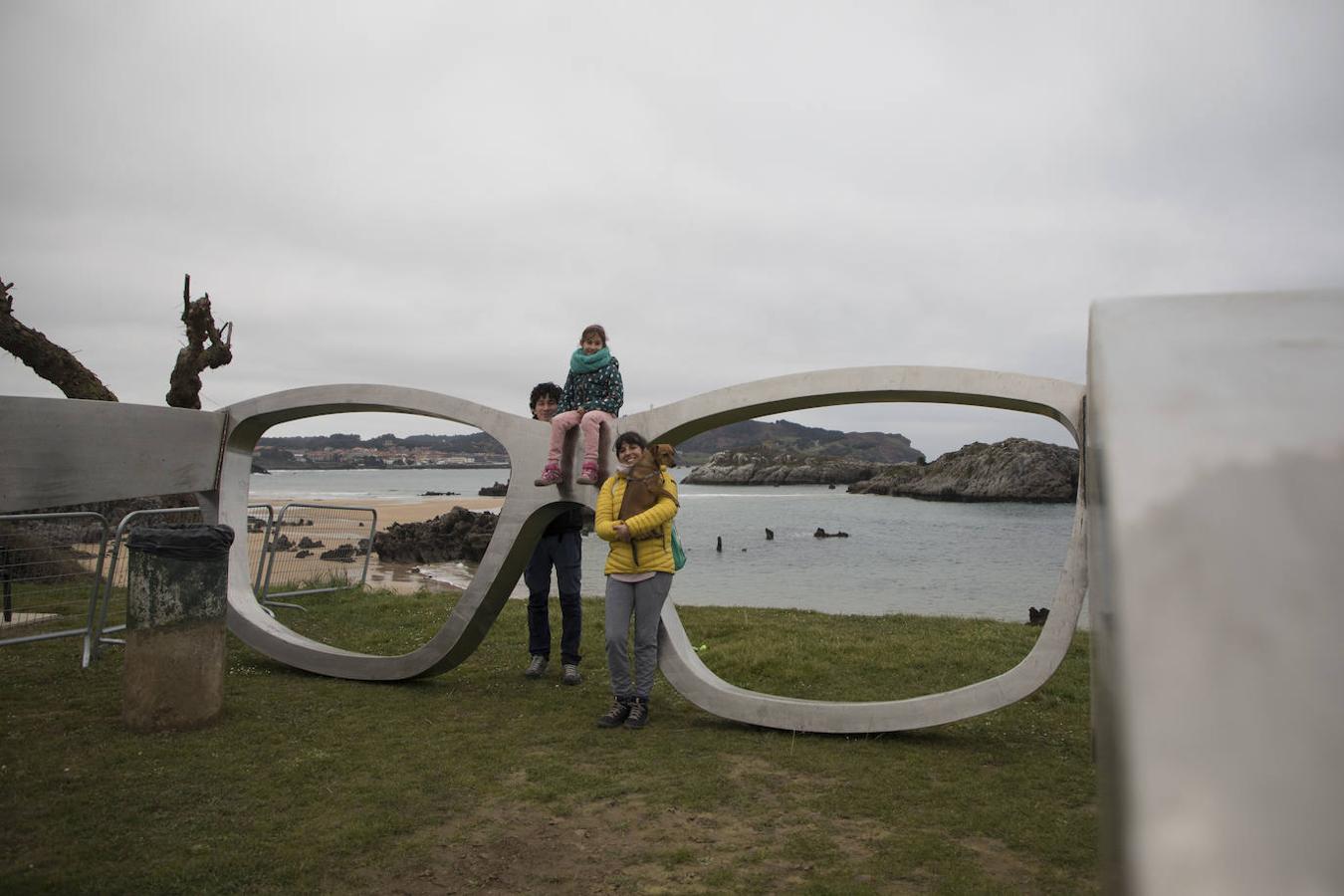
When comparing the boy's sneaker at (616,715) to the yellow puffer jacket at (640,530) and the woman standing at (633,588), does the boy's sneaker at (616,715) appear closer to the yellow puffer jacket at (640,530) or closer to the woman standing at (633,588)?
the woman standing at (633,588)

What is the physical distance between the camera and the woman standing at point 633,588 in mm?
5445

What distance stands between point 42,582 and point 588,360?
7876 millimetres

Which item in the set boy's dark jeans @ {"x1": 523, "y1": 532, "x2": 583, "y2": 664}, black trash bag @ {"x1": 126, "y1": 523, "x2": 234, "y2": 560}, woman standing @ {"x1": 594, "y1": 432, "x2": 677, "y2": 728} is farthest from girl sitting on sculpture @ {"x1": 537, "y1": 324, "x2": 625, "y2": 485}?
black trash bag @ {"x1": 126, "y1": 523, "x2": 234, "y2": 560}

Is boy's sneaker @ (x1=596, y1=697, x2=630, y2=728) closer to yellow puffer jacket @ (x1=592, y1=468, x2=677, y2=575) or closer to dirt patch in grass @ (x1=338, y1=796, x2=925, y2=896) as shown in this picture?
yellow puffer jacket @ (x1=592, y1=468, x2=677, y2=575)

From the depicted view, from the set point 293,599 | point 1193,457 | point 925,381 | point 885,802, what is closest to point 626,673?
point 885,802

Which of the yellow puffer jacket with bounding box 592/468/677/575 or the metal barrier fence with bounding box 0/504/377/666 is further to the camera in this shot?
the metal barrier fence with bounding box 0/504/377/666

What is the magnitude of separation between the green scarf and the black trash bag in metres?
2.18

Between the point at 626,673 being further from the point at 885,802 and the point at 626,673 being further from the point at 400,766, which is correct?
the point at 885,802

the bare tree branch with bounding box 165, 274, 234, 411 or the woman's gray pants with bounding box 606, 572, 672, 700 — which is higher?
the bare tree branch with bounding box 165, 274, 234, 411

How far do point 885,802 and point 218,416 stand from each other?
522 centimetres

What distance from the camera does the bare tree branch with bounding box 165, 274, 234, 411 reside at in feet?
50.1

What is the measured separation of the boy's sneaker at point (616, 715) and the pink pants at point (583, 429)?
1367mm

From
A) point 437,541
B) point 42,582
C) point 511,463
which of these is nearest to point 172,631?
point 511,463

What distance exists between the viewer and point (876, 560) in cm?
2858
